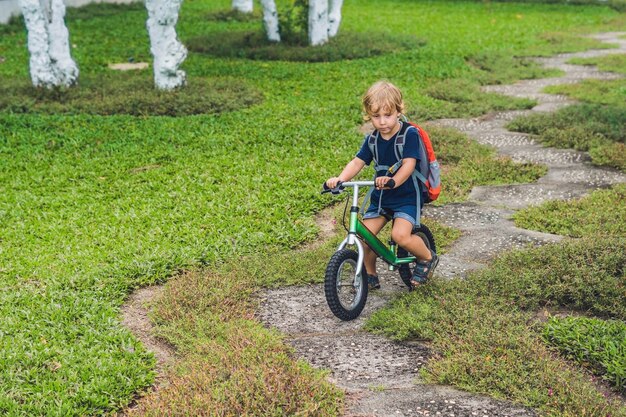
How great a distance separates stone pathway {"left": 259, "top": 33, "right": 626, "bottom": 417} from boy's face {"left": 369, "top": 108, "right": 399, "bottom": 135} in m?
1.24

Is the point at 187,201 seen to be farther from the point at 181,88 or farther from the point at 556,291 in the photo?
the point at 181,88

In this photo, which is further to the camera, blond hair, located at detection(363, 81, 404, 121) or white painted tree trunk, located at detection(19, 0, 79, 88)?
white painted tree trunk, located at detection(19, 0, 79, 88)

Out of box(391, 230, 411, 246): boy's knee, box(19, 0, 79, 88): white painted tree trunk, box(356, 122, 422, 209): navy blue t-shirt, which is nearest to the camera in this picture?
box(356, 122, 422, 209): navy blue t-shirt

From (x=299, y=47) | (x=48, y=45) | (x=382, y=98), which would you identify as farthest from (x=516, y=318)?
(x=299, y=47)

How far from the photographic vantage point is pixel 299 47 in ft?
52.5

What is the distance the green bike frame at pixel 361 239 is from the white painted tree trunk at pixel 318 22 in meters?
11.5

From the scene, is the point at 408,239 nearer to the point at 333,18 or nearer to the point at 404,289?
the point at 404,289

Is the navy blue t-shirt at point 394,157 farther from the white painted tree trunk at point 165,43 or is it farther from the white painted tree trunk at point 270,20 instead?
the white painted tree trunk at point 270,20

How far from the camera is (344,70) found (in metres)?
13.9

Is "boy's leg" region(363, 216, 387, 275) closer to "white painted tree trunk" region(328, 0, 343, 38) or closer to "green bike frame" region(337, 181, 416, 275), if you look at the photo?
"green bike frame" region(337, 181, 416, 275)

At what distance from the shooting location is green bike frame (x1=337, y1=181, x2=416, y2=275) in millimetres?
4735

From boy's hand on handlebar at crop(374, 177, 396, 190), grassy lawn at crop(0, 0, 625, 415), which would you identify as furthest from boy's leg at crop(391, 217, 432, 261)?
grassy lawn at crop(0, 0, 625, 415)

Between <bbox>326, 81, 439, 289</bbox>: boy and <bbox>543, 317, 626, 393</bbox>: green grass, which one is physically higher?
<bbox>326, 81, 439, 289</bbox>: boy

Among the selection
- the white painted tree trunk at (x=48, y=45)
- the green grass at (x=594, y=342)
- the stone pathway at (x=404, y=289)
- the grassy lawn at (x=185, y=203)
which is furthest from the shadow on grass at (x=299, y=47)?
the green grass at (x=594, y=342)
